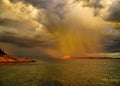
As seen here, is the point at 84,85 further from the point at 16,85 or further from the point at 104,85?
the point at 16,85

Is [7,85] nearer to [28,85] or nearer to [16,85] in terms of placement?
[16,85]

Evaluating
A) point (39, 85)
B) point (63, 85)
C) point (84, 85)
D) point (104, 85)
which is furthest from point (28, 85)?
point (104, 85)

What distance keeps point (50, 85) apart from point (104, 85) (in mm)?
21708

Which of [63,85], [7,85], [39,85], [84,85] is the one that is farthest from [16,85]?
[84,85]

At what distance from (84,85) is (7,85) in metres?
29.9

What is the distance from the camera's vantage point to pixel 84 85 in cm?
7669

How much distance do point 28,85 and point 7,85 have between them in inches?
319

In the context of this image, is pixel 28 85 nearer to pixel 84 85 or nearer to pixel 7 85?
pixel 7 85

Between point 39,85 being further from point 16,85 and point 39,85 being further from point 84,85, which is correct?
point 84,85

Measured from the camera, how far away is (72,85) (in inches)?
2985

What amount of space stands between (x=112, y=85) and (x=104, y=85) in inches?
124

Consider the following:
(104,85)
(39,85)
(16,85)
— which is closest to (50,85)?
(39,85)

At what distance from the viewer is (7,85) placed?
75938 mm

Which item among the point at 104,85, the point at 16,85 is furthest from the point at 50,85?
the point at 104,85
